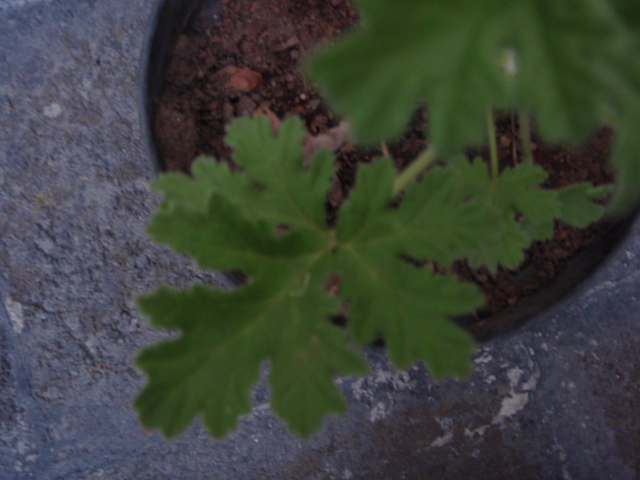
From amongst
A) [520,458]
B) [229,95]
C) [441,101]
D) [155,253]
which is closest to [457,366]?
[441,101]

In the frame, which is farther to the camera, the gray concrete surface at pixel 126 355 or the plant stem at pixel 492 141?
the gray concrete surface at pixel 126 355

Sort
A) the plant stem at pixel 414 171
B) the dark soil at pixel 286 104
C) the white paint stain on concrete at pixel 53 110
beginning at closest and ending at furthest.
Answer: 1. the plant stem at pixel 414 171
2. the dark soil at pixel 286 104
3. the white paint stain on concrete at pixel 53 110

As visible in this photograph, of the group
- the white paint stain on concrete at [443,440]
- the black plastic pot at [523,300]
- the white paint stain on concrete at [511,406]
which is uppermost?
the black plastic pot at [523,300]

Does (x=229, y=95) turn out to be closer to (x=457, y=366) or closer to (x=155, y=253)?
(x=155, y=253)

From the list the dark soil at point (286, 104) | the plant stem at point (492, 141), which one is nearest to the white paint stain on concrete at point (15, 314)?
the dark soil at point (286, 104)

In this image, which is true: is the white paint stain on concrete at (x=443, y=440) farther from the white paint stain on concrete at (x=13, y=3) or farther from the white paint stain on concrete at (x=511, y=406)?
the white paint stain on concrete at (x=13, y=3)

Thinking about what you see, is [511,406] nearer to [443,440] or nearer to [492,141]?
A: [443,440]

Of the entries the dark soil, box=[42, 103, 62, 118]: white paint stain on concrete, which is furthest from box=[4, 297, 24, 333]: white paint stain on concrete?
the dark soil
